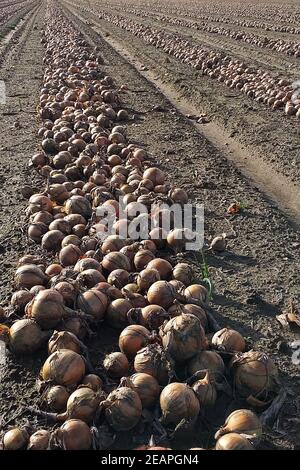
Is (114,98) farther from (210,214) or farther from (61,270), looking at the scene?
(61,270)

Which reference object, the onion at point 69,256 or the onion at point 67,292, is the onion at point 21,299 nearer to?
the onion at point 67,292

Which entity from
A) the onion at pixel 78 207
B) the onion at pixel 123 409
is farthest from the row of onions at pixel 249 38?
the onion at pixel 123 409

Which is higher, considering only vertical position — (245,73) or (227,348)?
(245,73)

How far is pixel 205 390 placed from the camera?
3.20 metres

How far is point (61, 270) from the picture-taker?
454 centimetres

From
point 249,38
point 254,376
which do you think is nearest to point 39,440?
point 254,376

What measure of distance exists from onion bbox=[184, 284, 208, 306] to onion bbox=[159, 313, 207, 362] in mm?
521

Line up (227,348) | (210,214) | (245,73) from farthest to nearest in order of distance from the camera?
(245,73), (210,214), (227,348)

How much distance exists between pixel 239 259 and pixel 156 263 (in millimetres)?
1153

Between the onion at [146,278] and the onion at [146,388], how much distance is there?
1.12m

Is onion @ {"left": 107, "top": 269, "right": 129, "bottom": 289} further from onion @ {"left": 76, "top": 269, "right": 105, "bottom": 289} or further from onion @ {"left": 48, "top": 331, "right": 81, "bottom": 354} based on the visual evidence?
onion @ {"left": 48, "top": 331, "right": 81, "bottom": 354}

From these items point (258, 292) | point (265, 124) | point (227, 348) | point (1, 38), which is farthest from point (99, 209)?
point (1, 38)

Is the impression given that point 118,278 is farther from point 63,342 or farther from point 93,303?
point 63,342

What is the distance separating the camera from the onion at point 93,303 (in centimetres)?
396
